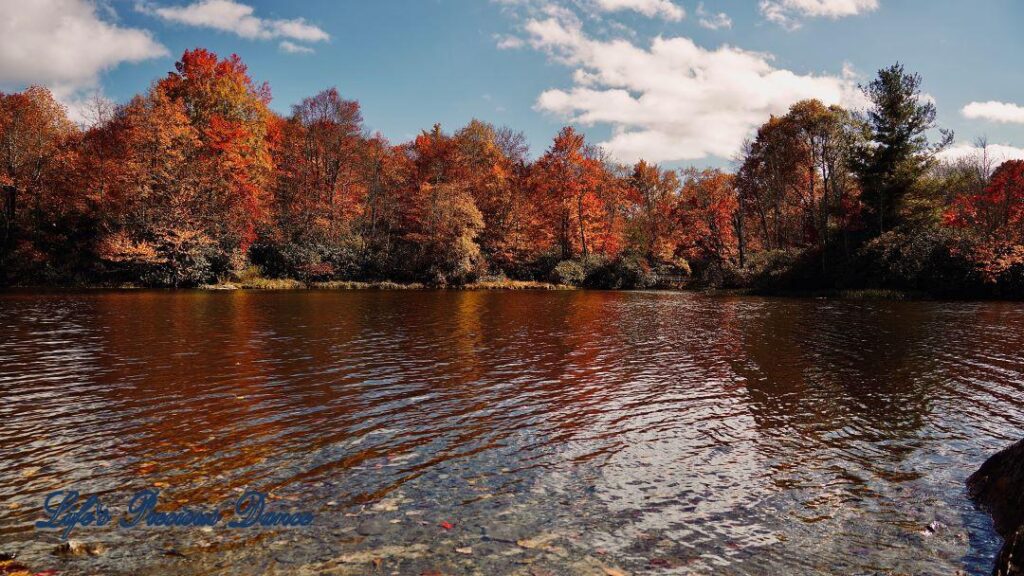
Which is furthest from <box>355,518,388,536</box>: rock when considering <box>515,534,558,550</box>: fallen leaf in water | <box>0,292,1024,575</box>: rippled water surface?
<box>515,534,558,550</box>: fallen leaf in water

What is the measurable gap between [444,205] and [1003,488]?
178ft

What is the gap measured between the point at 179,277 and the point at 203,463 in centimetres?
4804

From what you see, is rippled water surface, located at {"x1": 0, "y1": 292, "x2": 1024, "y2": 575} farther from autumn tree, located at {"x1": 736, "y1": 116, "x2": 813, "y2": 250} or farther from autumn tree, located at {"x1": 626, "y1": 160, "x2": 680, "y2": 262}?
autumn tree, located at {"x1": 626, "y1": 160, "x2": 680, "y2": 262}

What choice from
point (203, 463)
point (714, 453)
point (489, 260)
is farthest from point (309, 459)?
point (489, 260)

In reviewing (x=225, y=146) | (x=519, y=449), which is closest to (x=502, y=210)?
(x=225, y=146)

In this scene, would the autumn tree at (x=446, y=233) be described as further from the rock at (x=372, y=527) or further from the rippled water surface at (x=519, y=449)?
the rock at (x=372, y=527)

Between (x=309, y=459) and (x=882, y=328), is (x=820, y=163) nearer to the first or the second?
(x=882, y=328)

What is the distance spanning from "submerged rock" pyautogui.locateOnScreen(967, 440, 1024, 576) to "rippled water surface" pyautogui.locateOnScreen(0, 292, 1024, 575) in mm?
204

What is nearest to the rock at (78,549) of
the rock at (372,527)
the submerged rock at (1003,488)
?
the rock at (372,527)

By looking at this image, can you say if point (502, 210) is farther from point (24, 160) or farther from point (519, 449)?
point (519, 449)

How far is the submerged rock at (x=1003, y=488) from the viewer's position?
532 cm

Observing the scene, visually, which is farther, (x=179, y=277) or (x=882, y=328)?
(x=179, y=277)

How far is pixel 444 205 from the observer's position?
57.1 meters

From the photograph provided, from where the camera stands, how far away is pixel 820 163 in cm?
5034
